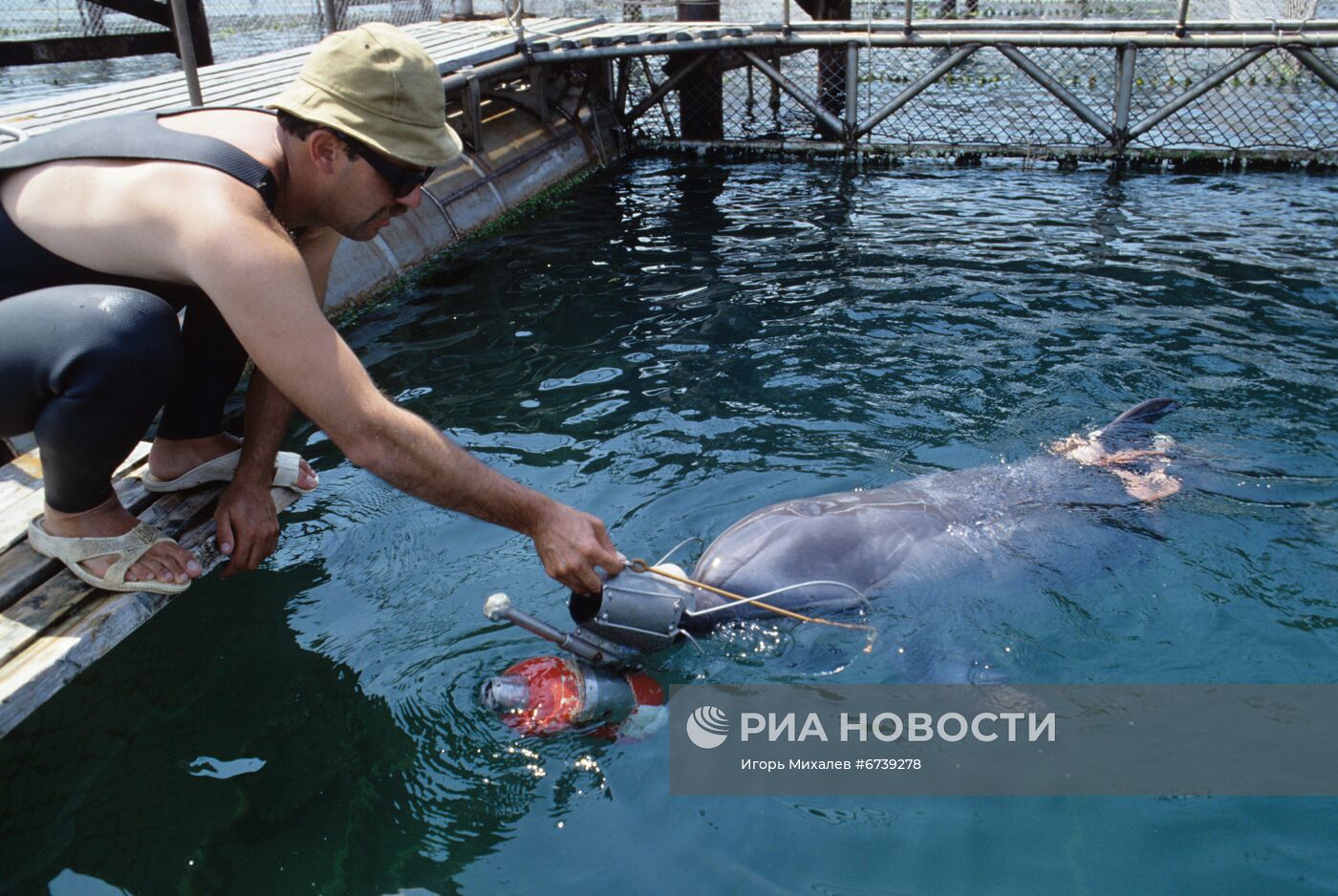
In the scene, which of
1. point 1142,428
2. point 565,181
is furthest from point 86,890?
point 565,181

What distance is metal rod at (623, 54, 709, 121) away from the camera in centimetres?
1235

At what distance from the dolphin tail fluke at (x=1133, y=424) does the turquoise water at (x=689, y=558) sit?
0.35 m

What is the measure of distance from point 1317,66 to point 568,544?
35.8 feet

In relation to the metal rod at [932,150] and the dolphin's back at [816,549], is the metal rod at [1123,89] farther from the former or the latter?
the dolphin's back at [816,549]

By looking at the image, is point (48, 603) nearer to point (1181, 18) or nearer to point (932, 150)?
Answer: point (932, 150)

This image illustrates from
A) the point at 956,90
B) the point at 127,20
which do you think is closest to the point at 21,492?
the point at 956,90

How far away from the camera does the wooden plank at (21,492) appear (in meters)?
3.38

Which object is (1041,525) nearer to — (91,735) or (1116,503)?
(1116,503)

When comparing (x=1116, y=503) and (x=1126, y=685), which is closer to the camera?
(x=1126, y=685)

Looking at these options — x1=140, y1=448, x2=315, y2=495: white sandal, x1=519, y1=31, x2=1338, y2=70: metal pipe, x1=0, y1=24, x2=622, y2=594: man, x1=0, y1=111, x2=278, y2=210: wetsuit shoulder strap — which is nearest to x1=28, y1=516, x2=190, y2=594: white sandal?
x1=0, y1=24, x2=622, y2=594: man

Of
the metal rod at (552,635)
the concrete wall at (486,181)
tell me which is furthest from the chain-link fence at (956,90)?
the metal rod at (552,635)

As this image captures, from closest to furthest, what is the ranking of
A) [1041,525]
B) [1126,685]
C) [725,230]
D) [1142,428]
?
[1126,685] → [1041,525] → [1142,428] → [725,230]

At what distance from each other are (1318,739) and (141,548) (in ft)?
12.7

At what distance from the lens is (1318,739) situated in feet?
11.5
